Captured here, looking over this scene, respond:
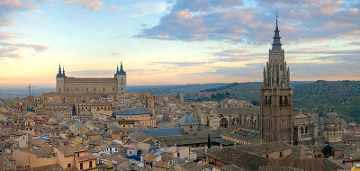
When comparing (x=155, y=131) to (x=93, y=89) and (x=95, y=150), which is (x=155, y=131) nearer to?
(x=95, y=150)

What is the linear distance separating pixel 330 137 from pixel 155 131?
27.7 metres

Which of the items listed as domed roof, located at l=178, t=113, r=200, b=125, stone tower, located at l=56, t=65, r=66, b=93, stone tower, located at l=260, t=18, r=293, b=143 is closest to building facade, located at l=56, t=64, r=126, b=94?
stone tower, located at l=56, t=65, r=66, b=93

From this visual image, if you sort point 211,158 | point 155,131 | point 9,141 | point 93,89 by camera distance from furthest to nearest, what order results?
point 93,89
point 155,131
point 9,141
point 211,158

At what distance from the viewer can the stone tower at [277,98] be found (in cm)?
6919

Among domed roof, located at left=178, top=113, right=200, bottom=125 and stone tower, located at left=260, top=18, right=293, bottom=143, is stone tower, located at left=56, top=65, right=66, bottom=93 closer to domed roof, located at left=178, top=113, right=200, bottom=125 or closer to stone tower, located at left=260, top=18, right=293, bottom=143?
domed roof, located at left=178, top=113, right=200, bottom=125

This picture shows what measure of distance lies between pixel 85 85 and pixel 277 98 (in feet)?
375

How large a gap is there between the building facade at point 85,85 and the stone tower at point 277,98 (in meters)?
111

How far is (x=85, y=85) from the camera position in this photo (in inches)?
6841

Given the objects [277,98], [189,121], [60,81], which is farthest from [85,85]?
[277,98]

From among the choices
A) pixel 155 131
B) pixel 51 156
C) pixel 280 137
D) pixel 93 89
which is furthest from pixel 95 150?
pixel 93 89

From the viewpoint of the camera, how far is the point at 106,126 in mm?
83688

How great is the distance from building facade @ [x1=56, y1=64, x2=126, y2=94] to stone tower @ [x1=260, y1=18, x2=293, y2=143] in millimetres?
110859

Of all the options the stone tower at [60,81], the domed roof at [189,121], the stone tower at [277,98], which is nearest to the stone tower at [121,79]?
the stone tower at [60,81]

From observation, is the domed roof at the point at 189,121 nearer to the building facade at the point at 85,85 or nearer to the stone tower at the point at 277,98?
the stone tower at the point at 277,98
